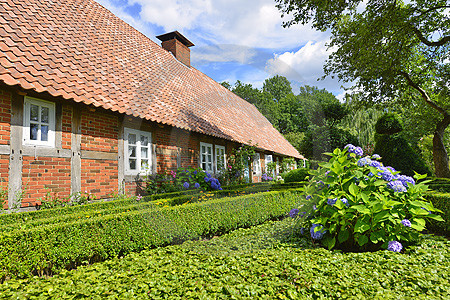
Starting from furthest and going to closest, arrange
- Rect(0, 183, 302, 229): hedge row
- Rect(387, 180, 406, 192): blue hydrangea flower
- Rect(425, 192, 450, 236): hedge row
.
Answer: Rect(425, 192, 450, 236): hedge row
Rect(0, 183, 302, 229): hedge row
Rect(387, 180, 406, 192): blue hydrangea flower

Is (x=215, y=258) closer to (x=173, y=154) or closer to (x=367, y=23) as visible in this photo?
(x=173, y=154)

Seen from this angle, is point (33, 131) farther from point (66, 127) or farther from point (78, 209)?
point (78, 209)

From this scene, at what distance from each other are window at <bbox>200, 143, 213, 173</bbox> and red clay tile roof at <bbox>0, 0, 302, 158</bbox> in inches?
32.6

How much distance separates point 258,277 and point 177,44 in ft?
45.2

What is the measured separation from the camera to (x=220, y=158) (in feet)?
36.3

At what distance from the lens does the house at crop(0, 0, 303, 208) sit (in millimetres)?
4926

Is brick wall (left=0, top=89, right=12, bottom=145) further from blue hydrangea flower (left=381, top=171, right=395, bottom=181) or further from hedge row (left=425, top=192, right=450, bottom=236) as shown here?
hedge row (left=425, top=192, right=450, bottom=236)

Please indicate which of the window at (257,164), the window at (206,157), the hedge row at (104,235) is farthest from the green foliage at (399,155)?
the hedge row at (104,235)

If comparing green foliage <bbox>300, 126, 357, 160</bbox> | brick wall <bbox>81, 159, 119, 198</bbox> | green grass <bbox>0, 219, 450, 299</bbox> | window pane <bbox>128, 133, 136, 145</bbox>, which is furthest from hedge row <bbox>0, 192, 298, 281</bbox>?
green foliage <bbox>300, 126, 357, 160</bbox>

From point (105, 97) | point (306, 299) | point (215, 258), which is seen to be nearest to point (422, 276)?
point (306, 299)

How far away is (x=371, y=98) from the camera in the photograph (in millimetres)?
12688

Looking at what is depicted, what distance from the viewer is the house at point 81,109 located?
16.2 feet

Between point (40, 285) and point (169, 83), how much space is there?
28.4 feet

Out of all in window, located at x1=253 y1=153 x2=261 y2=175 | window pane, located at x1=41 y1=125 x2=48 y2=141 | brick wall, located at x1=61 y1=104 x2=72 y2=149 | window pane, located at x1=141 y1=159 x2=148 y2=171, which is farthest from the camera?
window, located at x1=253 y1=153 x2=261 y2=175
